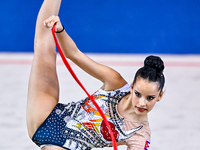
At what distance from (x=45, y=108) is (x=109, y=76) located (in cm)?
33

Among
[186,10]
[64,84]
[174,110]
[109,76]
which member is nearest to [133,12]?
[186,10]

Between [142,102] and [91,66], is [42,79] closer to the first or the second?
[91,66]

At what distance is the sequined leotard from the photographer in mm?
1489

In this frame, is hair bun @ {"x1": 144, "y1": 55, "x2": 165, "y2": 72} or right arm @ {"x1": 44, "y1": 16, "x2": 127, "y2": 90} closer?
hair bun @ {"x1": 144, "y1": 55, "x2": 165, "y2": 72}

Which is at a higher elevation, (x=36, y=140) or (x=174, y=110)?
(x=174, y=110)

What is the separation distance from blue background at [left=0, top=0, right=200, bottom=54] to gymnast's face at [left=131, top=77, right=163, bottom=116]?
7.17ft

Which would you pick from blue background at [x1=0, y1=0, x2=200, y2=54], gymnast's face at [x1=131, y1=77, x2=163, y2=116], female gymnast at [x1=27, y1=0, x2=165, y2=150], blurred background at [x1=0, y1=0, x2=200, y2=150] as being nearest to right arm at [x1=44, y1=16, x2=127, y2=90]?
female gymnast at [x1=27, y1=0, x2=165, y2=150]

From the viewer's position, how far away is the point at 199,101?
9.10 ft

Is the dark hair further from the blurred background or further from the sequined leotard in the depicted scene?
the blurred background

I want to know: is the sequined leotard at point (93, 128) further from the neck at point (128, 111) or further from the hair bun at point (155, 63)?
the hair bun at point (155, 63)

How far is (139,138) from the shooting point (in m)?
1.47

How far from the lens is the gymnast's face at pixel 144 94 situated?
136cm

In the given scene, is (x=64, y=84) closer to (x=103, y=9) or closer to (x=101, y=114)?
(x=103, y=9)

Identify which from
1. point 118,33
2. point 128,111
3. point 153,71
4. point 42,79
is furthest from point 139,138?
point 118,33
